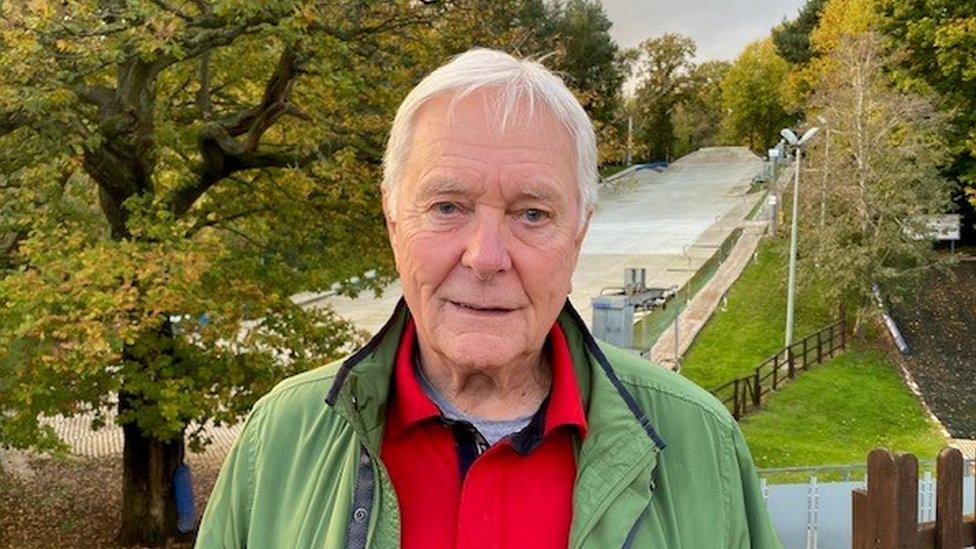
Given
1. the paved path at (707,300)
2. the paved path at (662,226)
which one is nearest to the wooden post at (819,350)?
the paved path at (707,300)

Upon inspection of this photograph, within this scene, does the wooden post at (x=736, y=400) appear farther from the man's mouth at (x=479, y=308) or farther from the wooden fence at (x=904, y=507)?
the man's mouth at (x=479, y=308)

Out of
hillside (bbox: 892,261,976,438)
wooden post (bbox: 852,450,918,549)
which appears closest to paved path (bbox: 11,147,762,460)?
hillside (bbox: 892,261,976,438)

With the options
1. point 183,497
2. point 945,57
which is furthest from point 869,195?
point 183,497

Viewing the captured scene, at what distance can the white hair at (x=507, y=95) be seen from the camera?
6.40 feet

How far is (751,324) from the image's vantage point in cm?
2584

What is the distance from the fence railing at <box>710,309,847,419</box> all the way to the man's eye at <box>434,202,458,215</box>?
1762cm

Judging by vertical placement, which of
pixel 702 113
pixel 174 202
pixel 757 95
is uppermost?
pixel 757 95

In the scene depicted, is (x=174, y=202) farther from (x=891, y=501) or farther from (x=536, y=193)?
(x=536, y=193)

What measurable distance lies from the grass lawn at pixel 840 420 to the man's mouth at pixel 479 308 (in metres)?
15.2

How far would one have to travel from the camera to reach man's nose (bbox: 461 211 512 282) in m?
1.94

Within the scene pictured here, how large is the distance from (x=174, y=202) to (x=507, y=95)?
10.4 m

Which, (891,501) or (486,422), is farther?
(891,501)

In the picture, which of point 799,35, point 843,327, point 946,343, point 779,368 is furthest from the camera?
point 799,35

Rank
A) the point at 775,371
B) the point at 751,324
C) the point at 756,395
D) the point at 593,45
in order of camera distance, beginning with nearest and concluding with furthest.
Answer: the point at 756,395 < the point at 775,371 < the point at 751,324 < the point at 593,45
